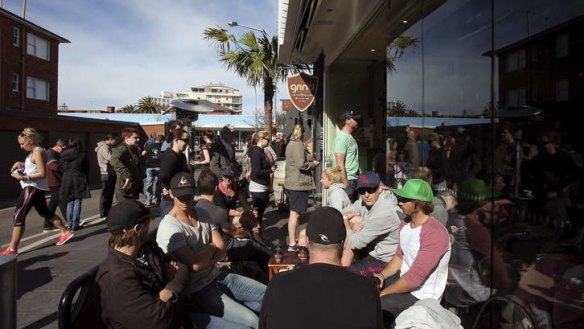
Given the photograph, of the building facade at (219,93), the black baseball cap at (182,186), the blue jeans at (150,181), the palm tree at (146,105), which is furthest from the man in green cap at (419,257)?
the building facade at (219,93)

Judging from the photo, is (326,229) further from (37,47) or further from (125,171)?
(37,47)

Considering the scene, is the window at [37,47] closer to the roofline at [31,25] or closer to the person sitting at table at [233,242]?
the roofline at [31,25]

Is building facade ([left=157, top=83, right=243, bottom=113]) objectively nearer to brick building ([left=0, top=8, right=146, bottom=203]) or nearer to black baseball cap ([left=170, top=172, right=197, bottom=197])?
brick building ([left=0, top=8, right=146, bottom=203])

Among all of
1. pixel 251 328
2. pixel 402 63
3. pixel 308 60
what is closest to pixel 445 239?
pixel 251 328

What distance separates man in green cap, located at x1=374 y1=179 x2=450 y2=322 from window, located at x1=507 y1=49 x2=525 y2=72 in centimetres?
103

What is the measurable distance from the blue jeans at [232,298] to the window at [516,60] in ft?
7.44

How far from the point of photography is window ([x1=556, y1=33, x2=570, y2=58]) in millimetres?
1929

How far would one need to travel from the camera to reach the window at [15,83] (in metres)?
28.3

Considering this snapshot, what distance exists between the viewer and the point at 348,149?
6.07 metres

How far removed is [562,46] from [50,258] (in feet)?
20.6

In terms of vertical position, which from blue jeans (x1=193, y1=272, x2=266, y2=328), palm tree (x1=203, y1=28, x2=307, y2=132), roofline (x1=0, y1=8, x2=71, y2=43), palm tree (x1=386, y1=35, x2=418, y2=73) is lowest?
blue jeans (x1=193, y1=272, x2=266, y2=328)

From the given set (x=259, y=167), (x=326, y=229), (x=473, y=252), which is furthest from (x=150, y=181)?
(x=326, y=229)

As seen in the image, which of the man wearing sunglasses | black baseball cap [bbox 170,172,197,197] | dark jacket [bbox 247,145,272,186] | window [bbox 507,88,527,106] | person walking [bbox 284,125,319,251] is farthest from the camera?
dark jacket [bbox 247,145,272,186]

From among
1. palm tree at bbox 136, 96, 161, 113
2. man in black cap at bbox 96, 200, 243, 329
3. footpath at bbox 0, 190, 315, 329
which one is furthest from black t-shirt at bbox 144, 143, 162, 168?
palm tree at bbox 136, 96, 161, 113
